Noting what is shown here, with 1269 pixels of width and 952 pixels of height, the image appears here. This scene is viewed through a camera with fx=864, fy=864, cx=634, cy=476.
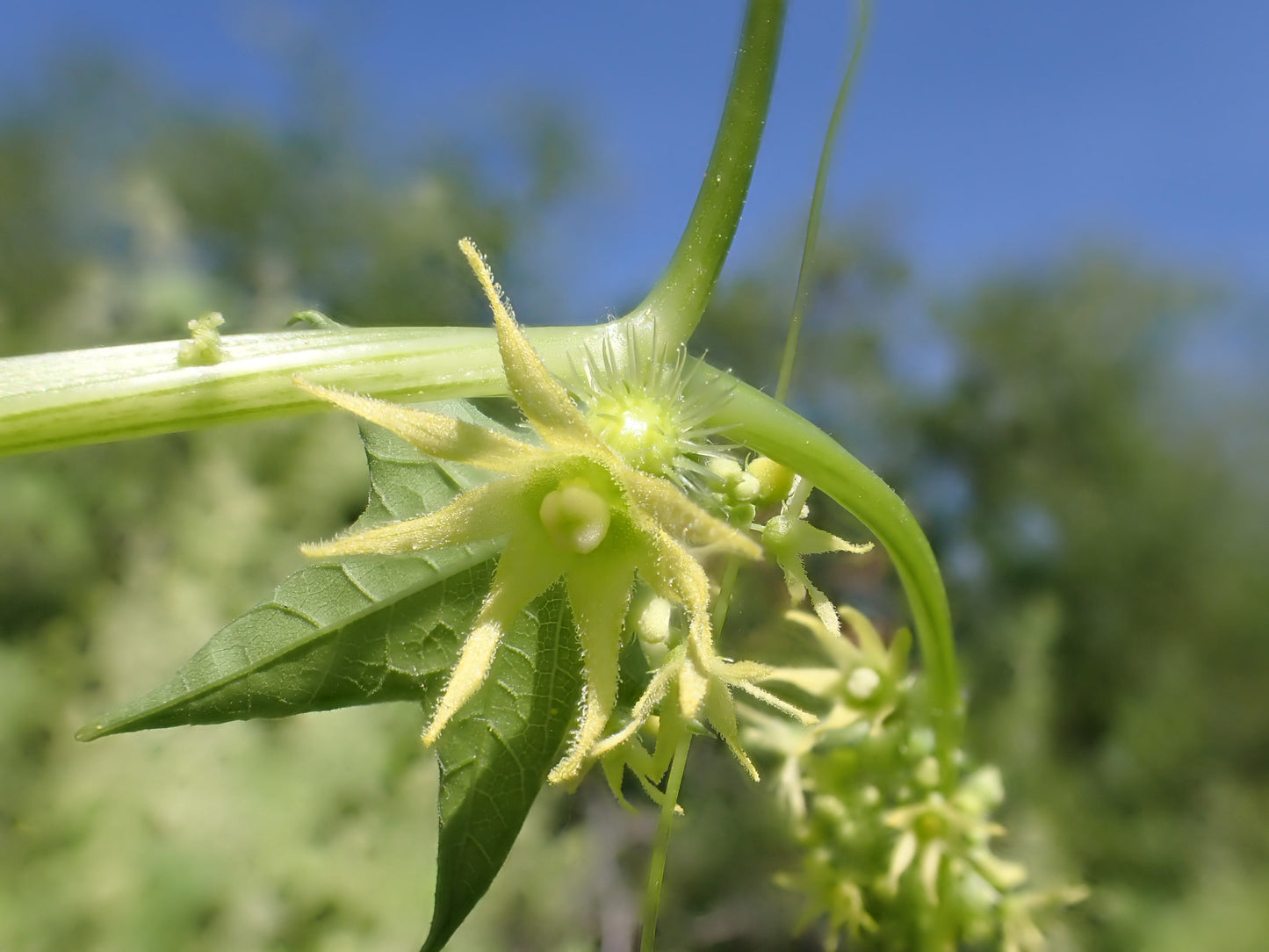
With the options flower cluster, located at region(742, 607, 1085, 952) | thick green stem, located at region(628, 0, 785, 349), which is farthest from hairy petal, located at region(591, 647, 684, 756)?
flower cluster, located at region(742, 607, 1085, 952)

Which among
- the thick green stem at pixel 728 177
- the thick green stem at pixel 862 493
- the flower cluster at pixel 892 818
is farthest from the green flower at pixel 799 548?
the flower cluster at pixel 892 818

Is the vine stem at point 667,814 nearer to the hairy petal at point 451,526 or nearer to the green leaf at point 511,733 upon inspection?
the green leaf at point 511,733

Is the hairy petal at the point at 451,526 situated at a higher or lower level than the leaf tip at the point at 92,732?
higher

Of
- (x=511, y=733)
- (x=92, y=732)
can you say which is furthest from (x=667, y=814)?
(x=92, y=732)

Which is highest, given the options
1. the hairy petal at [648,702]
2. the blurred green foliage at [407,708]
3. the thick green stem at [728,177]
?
the thick green stem at [728,177]

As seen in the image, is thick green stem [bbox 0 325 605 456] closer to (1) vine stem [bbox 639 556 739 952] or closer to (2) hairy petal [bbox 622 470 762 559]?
(2) hairy petal [bbox 622 470 762 559]

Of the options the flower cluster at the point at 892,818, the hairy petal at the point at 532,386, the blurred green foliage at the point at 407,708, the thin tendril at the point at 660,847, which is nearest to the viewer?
the hairy petal at the point at 532,386
